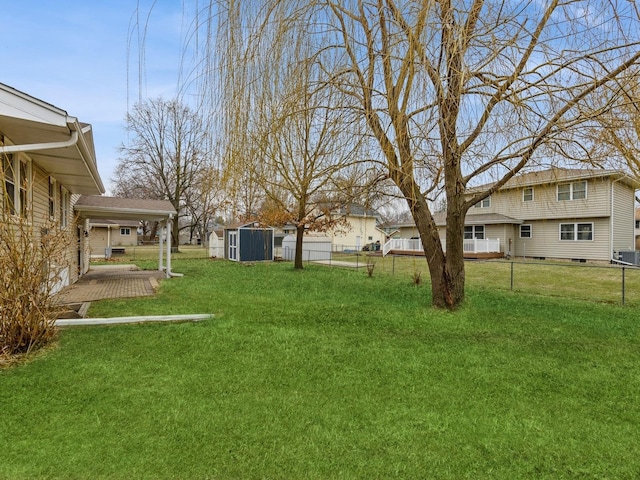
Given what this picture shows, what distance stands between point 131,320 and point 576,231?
22664 mm

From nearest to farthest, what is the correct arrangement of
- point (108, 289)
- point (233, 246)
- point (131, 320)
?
point (131, 320), point (108, 289), point (233, 246)

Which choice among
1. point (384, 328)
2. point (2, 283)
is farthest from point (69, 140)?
point (384, 328)

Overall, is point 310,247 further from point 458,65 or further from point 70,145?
point 458,65

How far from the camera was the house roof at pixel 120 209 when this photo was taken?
1192cm

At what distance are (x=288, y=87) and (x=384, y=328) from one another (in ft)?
13.2

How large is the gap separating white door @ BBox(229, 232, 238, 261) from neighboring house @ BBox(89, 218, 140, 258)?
26.3 ft

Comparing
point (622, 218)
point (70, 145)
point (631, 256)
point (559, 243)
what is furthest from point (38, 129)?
point (622, 218)

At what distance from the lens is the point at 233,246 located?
2269 cm

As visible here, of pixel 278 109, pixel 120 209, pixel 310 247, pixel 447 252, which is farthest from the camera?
pixel 310 247

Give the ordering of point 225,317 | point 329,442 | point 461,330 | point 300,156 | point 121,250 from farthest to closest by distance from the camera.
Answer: point 121,250, point 225,317, point 461,330, point 300,156, point 329,442

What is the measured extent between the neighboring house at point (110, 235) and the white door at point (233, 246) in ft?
26.3

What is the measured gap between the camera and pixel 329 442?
2.57 metres

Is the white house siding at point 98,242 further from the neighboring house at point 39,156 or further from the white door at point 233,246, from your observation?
the neighboring house at point 39,156

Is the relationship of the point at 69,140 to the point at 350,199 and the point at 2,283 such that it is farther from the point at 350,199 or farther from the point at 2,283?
the point at 350,199
